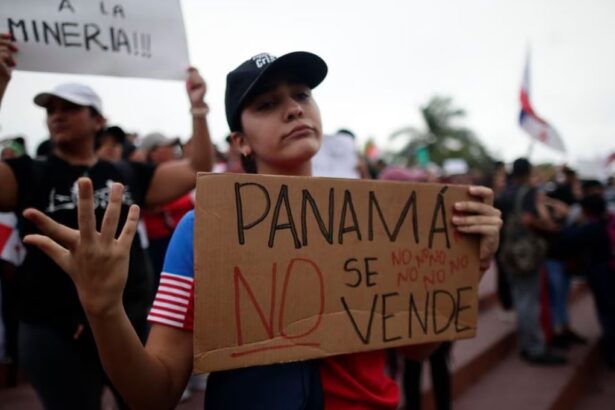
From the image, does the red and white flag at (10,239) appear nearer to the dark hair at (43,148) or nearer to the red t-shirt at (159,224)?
the red t-shirt at (159,224)

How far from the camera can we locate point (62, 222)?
1874 mm

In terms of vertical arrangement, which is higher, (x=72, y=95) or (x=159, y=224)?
(x=72, y=95)

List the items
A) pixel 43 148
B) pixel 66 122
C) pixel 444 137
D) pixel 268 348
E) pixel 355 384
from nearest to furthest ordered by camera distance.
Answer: pixel 268 348, pixel 355 384, pixel 66 122, pixel 43 148, pixel 444 137

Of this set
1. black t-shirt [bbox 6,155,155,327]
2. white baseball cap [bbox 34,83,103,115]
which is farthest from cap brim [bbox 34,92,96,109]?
black t-shirt [bbox 6,155,155,327]

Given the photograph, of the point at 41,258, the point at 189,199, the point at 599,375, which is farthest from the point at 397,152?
the point at 41,258

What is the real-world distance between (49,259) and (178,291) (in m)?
0.94

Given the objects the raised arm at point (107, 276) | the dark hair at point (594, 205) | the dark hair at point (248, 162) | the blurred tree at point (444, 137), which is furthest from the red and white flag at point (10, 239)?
the blurred tree at point (444, 137)

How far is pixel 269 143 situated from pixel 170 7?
100 centimetres

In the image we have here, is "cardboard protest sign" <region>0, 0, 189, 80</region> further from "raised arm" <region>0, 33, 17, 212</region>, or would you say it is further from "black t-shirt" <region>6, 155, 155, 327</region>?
"black t-shirt" <region>6, 155, 155, 327</region>

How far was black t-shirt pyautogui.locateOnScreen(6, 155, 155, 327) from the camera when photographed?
5.91ft

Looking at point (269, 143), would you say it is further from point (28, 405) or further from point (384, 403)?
point (28, 405)

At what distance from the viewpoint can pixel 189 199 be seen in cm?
366

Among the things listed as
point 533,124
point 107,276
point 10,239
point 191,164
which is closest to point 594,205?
point 533,124

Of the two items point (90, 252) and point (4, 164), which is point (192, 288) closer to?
point (90, 252)
